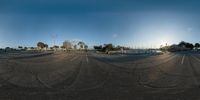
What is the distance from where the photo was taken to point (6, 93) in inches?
304

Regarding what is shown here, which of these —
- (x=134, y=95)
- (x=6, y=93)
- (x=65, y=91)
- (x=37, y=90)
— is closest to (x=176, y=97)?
(x=134, y=95)

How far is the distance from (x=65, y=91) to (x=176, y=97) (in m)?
2.94

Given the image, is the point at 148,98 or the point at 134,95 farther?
the point at 134,95

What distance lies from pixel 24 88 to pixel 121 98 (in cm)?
333

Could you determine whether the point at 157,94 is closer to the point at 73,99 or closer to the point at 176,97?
the point at 176,97

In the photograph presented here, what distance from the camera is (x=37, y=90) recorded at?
8242 millimetres

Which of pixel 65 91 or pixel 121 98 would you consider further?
pixel 65 91

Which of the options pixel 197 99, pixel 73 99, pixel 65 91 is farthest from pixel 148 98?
pixel 65 91

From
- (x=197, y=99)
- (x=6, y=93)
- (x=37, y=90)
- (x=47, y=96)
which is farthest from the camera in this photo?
(x=37, y=90)

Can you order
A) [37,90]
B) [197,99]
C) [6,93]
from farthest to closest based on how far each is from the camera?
[37,90], [6,93], [197,99]

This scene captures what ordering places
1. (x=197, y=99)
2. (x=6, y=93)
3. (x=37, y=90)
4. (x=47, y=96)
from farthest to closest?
1. (x=37, y=90)
2. (x=6, y=93)
3. (x=47, y=96)
4. (x=197, y=99)

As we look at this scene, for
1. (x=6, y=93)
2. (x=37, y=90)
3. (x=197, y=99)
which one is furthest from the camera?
(x=37, y=90)

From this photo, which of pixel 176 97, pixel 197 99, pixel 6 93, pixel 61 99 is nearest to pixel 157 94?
pixel 176 97

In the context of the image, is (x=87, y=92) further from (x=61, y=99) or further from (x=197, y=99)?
(x=197, y=99)
